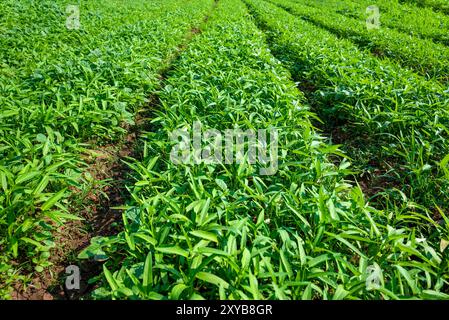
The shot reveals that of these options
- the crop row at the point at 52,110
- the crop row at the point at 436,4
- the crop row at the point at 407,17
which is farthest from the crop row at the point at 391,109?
the crop row at the point at 436,4

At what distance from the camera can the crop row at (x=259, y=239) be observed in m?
1.49

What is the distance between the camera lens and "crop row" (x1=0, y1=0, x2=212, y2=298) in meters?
1.93

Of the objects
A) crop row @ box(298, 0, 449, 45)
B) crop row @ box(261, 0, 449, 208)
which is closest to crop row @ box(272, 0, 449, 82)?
crop row @ box(298, 0, 449, 45)

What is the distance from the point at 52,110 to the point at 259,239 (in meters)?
2.52

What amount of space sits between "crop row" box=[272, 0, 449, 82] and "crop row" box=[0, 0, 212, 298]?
4.83 meters

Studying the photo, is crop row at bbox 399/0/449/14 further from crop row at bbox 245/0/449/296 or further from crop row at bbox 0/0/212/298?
crop row at bbox 0/0/212/298

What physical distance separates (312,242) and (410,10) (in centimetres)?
1423

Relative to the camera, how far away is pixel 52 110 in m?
2.91

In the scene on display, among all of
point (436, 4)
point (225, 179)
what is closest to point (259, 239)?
point (225, 179)

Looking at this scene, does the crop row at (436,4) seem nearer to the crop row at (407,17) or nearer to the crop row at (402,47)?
the crop row at (407,17)

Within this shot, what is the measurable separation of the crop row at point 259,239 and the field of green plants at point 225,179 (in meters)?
0.01

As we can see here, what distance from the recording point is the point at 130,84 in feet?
13.2
